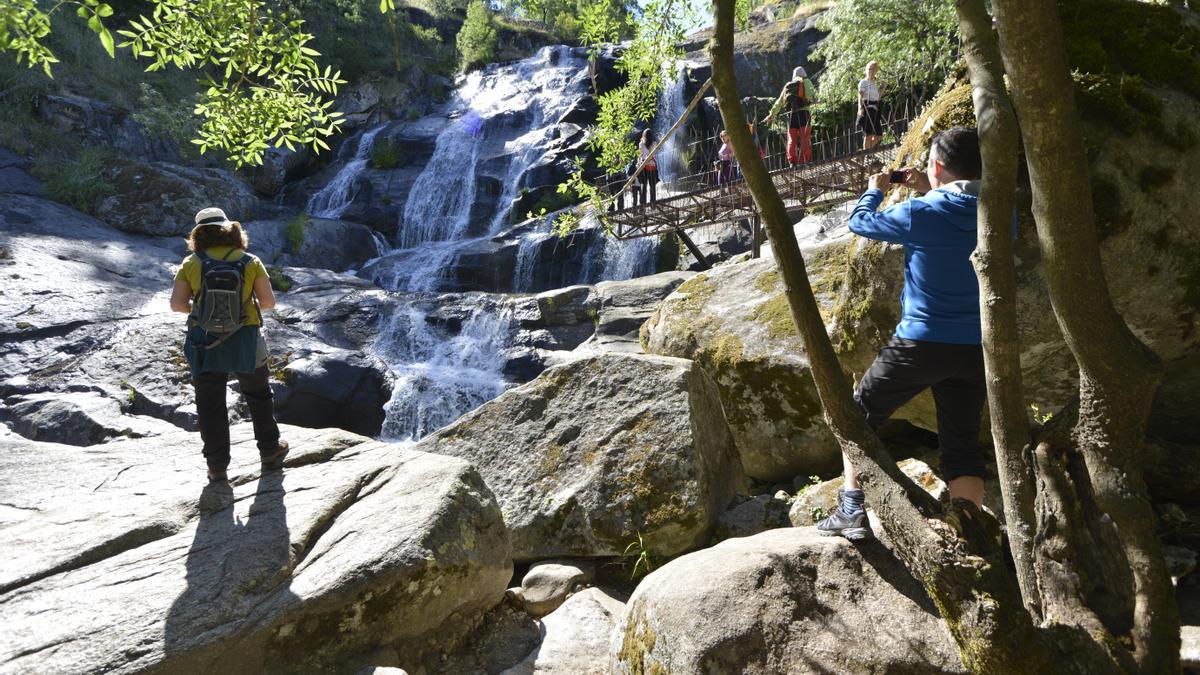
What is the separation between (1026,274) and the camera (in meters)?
3.59

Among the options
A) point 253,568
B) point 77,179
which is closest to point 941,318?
point 253,568

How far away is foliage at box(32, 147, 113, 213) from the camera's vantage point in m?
17.5

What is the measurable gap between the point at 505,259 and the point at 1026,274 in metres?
17.0

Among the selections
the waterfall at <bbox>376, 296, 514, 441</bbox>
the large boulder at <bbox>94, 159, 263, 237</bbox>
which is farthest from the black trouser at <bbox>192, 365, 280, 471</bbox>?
the large boulder at <bbox>94, 159, 263, 237</bbox>

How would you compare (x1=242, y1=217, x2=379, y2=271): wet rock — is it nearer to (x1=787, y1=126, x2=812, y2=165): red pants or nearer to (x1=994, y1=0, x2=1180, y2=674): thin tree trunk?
(x1=787, y1=126, x2=812, y2=165): red pants

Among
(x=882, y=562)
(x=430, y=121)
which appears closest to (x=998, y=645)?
(x=882, y=562)

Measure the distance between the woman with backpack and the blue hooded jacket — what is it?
3601 mm

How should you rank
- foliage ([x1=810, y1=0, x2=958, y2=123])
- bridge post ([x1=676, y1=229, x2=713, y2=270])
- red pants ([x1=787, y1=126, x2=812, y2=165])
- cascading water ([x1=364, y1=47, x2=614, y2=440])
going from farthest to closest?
bridge post ([x1=676, y1=229, x2=713, y2=270]) < cascading water ([x1=364, y1=47, x2=614, y2=440]) < foliage ([x1=810, y1=0, x2=958, y2=123]) < red pants ([x1=787, y1=126, x2=812, y2=165])

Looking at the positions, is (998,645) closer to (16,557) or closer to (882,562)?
(882,562)

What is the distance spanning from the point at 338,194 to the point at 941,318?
2535 centimetres

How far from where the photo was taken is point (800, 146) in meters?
13.3

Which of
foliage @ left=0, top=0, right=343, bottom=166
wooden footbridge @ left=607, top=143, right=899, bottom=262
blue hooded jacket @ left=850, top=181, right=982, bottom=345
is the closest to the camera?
blue hooded jacket @ left=850, top=181, right=982, bottom=345

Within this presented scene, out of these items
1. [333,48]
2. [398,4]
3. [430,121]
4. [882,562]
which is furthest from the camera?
[398,4]

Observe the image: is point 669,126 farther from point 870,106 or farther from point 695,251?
point 870,106
